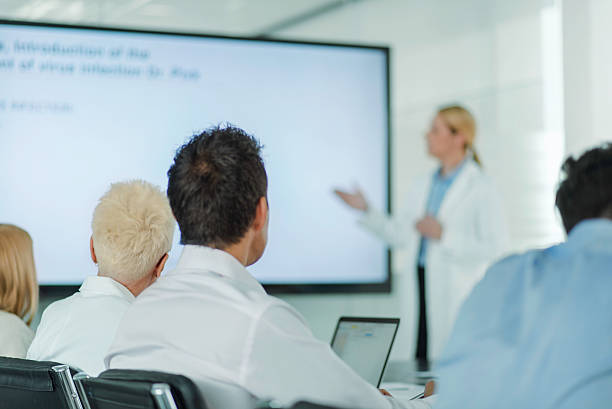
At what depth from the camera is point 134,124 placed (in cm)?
468

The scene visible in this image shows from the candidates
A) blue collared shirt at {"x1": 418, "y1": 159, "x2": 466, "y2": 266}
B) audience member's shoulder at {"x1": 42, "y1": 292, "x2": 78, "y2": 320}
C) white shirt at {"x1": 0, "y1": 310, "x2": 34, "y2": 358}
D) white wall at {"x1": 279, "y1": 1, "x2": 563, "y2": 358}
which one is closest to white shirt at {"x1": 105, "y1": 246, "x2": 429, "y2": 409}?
audience member's shoulder at {"x1": 42, "y1": 292, "x2": 78, "y2": 320}

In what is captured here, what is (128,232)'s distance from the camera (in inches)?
88.1

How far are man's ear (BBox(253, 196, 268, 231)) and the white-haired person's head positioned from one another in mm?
579

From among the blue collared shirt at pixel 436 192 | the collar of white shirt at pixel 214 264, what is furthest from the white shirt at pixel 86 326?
the blue collared shirt at pixel 436 192

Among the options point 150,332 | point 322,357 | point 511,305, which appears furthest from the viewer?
point 150,332

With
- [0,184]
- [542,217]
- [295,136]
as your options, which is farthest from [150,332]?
[542,217]

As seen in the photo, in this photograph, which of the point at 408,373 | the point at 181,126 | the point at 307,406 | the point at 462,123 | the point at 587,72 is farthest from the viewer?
the point at 587,72

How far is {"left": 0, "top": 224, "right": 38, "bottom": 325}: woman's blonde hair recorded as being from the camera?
253 centimetres

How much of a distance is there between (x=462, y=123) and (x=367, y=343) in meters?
2.72

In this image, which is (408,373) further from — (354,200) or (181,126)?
(181,126)

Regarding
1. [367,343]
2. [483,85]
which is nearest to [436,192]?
[483,85]

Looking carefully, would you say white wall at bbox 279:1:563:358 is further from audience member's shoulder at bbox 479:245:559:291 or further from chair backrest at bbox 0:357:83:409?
audience member's shoulder at bbox 479:245:559:291

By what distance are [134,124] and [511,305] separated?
11.9 ft

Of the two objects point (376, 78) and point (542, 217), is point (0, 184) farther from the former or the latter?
point (542, 217)
